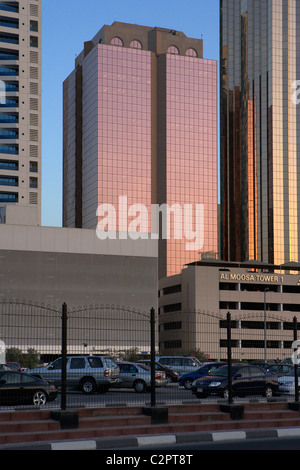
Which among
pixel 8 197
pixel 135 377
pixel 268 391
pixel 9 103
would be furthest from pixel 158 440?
pixel 9 103

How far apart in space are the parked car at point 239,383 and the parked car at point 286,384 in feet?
1.23

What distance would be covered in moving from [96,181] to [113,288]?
68.7m

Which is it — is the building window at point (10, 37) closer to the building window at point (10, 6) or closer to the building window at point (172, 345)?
the building window at point (10, 6)

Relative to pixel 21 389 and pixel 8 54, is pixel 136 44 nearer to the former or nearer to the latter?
pixel 8 54

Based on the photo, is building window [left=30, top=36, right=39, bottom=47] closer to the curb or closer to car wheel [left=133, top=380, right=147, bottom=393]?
car wheel [left=133, top=380, right=147, bottom=393]

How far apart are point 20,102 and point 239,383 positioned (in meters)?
101

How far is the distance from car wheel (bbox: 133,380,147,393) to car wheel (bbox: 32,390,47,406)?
35.8 ft

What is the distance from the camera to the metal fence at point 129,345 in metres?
25.6

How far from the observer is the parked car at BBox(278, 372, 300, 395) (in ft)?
113

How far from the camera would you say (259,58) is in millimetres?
195000

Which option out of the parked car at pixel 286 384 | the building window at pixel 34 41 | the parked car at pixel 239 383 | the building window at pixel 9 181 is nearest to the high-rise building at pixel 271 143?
the building window at pixel 34 41

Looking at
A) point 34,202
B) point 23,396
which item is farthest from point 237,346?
point 23,396

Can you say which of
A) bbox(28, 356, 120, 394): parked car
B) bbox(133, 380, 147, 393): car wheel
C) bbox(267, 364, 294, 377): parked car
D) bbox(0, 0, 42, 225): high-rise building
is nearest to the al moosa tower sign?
bbox(0, 0, 42, 225): high-rise building
